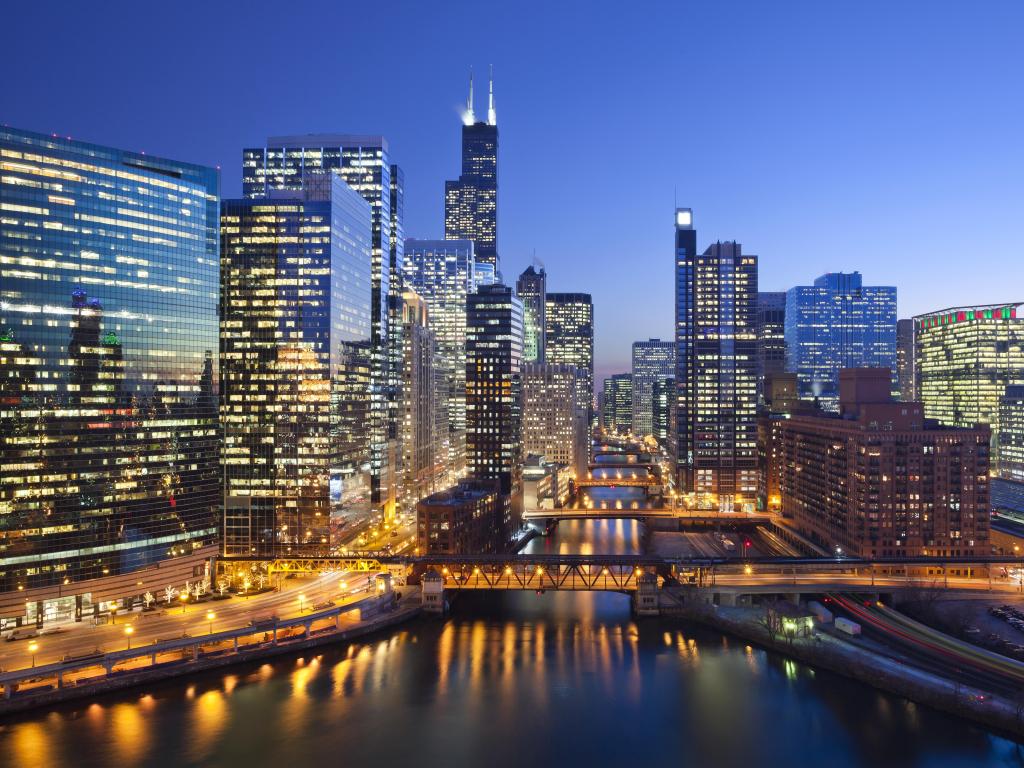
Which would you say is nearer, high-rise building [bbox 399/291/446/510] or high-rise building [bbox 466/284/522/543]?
high-rise building [bbox 466/284/522/543]

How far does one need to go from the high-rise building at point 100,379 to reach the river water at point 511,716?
22406 mm

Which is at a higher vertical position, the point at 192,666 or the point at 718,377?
the point at 718,377

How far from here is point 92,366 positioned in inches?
3403

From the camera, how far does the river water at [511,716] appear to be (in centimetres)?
5675

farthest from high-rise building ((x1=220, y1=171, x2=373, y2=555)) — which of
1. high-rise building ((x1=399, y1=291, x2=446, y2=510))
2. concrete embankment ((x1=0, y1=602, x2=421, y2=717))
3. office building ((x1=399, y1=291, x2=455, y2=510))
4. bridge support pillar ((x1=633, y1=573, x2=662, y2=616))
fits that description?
office building ((x1=399, y1=291, x2=455, y2=510))

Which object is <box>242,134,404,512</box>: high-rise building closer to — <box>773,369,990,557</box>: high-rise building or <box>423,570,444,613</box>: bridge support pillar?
<box>423,570,444,613</box>: bridge support pillar

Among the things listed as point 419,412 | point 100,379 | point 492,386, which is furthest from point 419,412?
point 100,379

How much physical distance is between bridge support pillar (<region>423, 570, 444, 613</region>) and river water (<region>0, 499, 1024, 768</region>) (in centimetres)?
997

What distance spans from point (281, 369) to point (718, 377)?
109 metres

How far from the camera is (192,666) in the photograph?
236 ft

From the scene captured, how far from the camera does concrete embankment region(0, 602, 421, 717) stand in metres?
63.4

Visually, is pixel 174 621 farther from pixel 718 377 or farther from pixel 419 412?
pixel 718 377

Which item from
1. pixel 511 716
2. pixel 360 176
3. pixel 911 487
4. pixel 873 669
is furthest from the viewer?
pixel 360 176

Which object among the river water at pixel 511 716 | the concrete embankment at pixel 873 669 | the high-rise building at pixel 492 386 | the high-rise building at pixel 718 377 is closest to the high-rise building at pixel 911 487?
the concrete embankment at pixel 873 669
